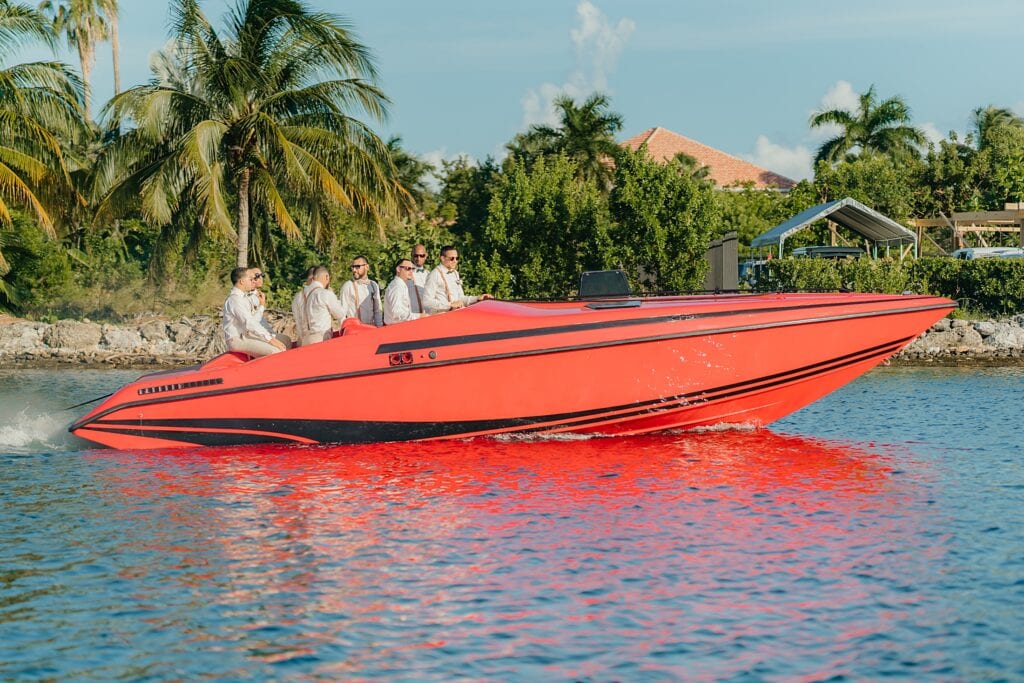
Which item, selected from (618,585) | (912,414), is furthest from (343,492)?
(912,414)

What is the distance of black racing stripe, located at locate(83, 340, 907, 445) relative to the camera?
400 inches

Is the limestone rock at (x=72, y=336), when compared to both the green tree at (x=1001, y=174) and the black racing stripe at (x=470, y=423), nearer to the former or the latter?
the black racing stripe at (x=470, y=423)

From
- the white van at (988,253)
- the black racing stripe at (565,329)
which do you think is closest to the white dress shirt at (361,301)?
the black racing stripe at (565,329)

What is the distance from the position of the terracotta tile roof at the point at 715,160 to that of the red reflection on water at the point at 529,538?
43.9m

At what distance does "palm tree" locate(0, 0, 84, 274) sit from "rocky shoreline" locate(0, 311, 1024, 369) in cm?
308

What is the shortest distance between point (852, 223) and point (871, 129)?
1906cm

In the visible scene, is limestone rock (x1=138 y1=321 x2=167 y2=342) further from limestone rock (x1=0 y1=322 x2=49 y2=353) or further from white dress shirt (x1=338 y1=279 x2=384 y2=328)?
white dress shirt (x1=338 y1=279 x2=384 y2=328)

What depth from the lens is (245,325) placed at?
10562 mm

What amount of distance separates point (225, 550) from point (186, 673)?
2.03 m

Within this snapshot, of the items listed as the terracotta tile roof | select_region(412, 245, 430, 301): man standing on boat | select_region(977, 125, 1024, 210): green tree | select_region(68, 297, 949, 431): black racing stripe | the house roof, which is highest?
the terracotta tile roof

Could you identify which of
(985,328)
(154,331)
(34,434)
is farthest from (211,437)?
(985,328)

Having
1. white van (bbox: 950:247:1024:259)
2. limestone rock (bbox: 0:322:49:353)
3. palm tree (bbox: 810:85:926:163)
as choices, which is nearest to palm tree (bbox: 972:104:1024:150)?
palm tree (bbox: 810:85:926:163)

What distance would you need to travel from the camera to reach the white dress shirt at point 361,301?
1155cm

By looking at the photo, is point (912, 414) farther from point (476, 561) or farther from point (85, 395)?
point (85, 395)
